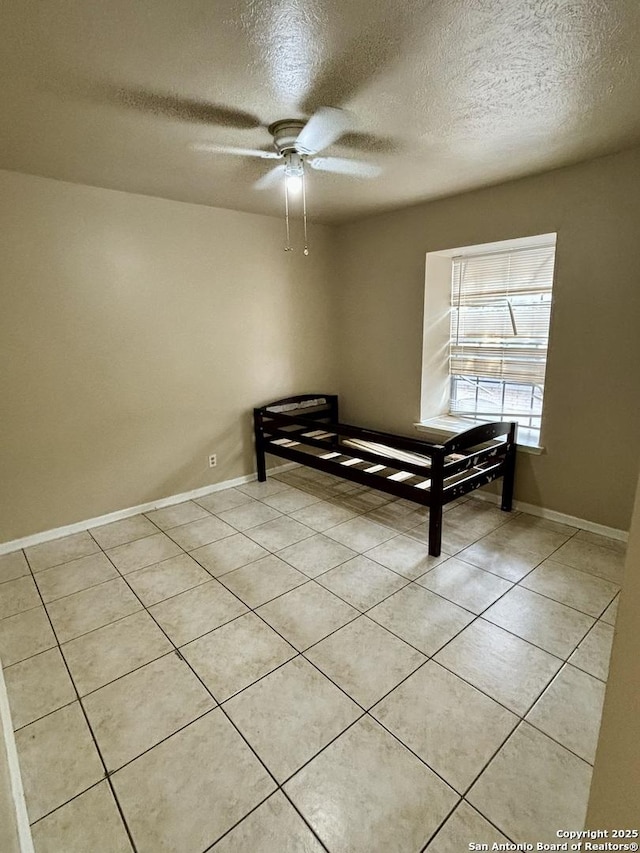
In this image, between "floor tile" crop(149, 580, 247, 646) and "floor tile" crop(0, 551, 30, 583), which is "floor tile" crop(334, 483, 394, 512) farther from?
"floor tile" crop(0, 551, 30, 583)

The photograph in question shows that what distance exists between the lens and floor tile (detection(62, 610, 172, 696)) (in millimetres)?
1786

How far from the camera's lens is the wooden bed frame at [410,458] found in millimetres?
2639

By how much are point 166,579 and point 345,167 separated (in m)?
2.70

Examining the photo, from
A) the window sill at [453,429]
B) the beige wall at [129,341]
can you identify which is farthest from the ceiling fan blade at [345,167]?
the window sill at [453,429]

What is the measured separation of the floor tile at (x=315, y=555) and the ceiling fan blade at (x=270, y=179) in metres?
2.39

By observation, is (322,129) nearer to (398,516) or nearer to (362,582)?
(362,582)

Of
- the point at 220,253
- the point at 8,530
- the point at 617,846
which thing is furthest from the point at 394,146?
the point at 8,530

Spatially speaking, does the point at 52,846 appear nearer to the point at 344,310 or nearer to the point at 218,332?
the point at 218,332

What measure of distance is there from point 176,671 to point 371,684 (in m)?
0.84

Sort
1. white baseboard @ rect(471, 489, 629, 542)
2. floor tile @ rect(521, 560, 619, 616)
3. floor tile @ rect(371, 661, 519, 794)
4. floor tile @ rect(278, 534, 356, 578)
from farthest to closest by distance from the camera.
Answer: white baseboard @ rect(471, 489, 629, 542) → floor tile @ rect(278, 534, 356, 578) → floor tile @ rect(521, 560, 619, 616) → floor tile @ rect(371, 661, 519, 794)

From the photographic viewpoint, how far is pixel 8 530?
278cm

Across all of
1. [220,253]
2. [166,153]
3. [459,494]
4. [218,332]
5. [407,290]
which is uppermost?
[166,153]

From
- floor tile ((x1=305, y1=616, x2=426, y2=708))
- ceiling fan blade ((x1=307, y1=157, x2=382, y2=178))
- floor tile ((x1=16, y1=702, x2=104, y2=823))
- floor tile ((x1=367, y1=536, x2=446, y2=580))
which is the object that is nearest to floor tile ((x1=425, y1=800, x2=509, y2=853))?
floor tile ((x1=305, y1=616, x2=426, y2=708))

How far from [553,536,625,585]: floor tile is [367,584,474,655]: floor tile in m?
0.90
